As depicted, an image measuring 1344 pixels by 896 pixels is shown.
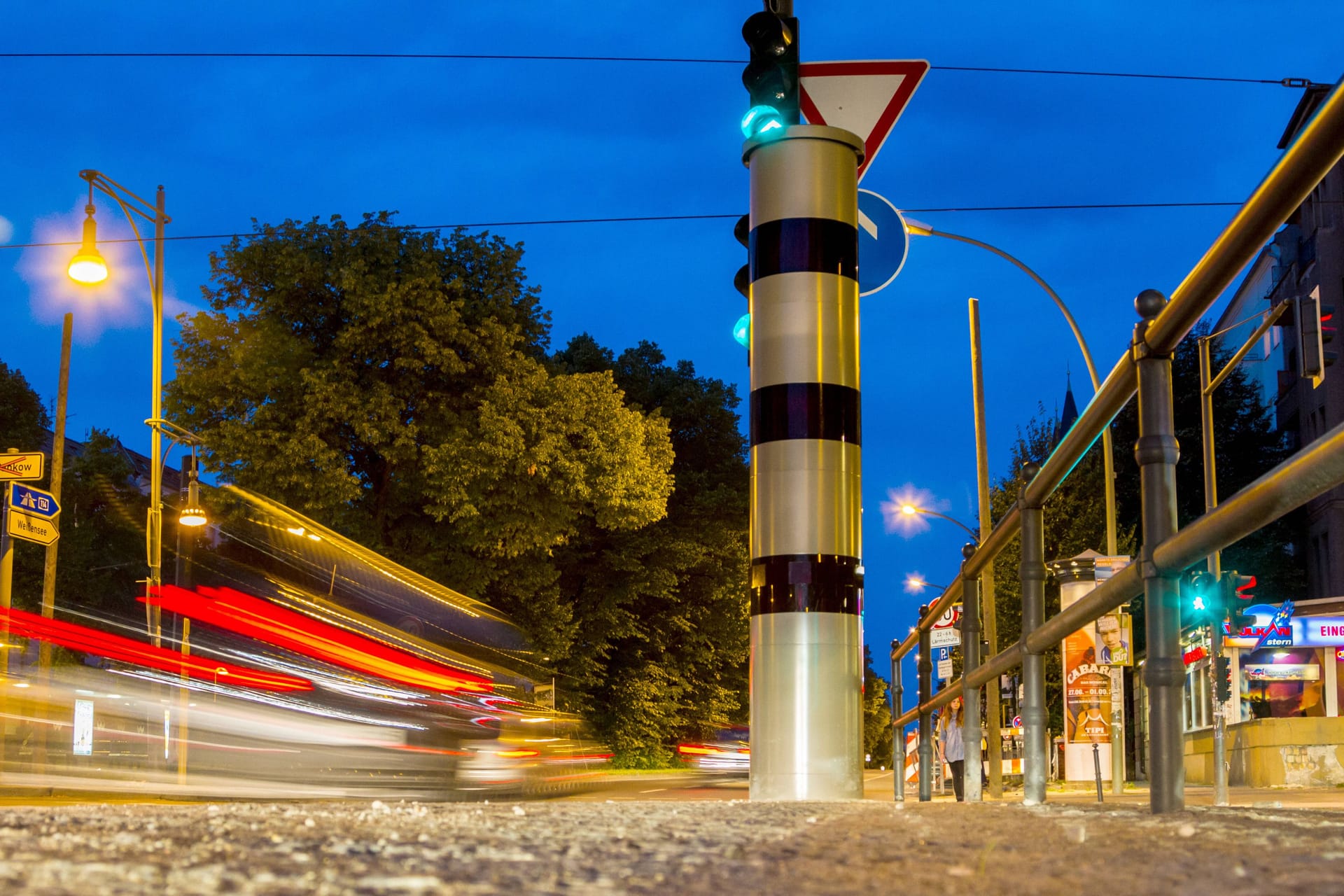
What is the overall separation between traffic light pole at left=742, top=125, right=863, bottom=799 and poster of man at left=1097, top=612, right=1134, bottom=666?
38.5 feet

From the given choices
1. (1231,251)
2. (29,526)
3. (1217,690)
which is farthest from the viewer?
(29,526)

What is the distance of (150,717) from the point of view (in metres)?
15.4

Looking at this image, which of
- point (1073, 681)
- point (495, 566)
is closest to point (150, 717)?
point (1073, 681)

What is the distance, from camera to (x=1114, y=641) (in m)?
17.1

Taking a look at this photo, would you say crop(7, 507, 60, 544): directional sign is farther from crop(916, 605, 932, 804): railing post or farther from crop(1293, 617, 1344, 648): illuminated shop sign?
crop(1293, 617, 1344, 648): illuminated shop sign

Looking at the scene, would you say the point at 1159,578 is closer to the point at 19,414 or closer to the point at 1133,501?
the point at 1133,501

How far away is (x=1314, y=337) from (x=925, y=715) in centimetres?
773

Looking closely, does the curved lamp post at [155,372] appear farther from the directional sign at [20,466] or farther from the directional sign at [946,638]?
the directional sign at [946,638]

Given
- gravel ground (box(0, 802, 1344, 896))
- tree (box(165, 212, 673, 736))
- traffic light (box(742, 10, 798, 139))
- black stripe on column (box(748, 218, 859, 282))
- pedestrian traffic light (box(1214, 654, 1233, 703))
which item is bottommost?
gravel ground (box(0, 802, 1344, 896))

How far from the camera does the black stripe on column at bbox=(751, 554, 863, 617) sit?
5324 millimetres

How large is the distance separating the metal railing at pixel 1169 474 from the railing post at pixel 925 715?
16.9 feet

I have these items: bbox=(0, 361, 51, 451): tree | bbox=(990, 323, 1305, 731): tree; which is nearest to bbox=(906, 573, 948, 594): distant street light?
bbox=(990, 323, 1305, 731): tree

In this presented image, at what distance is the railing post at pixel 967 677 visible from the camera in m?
6.96

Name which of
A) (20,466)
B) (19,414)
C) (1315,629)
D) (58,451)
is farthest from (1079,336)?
(19,414)
